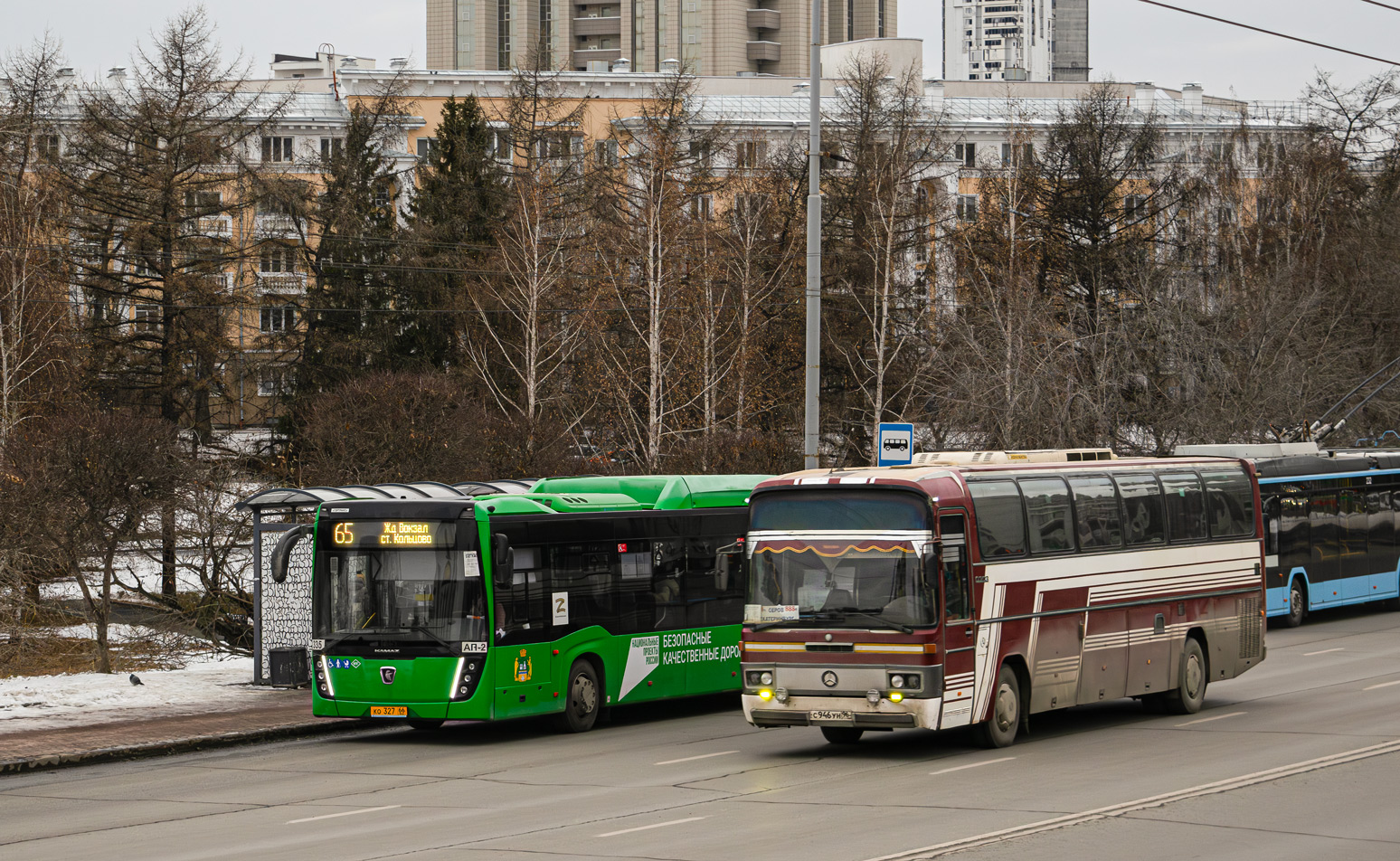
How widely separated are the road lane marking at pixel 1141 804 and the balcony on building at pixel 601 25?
11837 cm

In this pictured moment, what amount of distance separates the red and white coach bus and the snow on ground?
28.9 feet

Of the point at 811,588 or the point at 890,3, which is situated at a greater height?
the point at 890,3

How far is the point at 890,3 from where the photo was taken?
140 metres

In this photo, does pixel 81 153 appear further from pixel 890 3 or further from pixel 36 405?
pixel 890 3

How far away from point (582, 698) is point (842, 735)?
12.4 ft

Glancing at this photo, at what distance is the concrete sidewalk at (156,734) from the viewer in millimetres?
17766

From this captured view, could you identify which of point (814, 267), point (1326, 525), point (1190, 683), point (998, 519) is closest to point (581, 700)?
point (998, 519)

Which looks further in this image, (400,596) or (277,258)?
(277,258)

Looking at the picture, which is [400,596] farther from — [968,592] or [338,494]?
[968,592]

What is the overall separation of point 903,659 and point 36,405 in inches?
1410

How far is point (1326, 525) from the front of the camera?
1331 inches

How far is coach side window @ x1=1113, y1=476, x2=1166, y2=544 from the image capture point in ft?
63.4

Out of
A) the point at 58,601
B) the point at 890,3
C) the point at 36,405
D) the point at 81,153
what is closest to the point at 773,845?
the point at 58,601

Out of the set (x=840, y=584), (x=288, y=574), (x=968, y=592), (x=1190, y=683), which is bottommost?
(x=1190, y=683)
